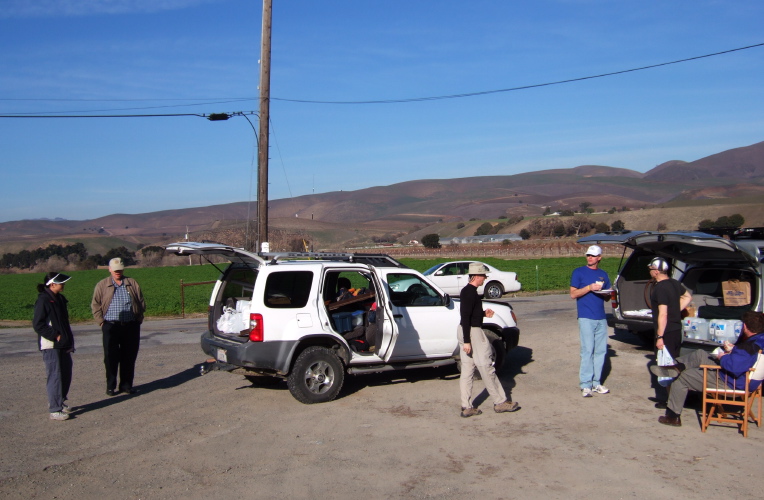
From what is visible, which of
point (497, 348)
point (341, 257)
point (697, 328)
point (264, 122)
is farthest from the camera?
point (264, 122)

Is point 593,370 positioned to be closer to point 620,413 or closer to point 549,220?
point 620,413

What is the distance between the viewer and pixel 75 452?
678 cm

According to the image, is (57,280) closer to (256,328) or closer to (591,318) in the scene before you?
(256,328)

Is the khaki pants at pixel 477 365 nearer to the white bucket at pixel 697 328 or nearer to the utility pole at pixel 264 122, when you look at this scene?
the white bucket at pixel 697 328

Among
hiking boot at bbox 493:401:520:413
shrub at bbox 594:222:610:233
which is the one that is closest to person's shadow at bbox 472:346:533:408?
hiking boot at bbox 493:401:520:413

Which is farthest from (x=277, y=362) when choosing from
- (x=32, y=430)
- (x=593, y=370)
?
(x=593, y=370)

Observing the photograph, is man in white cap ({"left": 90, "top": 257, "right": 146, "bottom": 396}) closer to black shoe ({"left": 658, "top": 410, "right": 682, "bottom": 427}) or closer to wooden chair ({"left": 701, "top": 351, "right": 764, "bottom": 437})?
black shoe ({"left": 658, "top": 410, "right": 682, "bottom": 427})

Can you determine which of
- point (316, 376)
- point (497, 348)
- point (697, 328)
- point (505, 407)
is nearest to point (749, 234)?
point (697, 328)

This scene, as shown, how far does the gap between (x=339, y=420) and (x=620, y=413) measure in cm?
315

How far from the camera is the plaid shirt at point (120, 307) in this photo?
9.05 m

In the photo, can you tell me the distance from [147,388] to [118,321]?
1.19m

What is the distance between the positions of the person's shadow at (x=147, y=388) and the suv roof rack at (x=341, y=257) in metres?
1.81

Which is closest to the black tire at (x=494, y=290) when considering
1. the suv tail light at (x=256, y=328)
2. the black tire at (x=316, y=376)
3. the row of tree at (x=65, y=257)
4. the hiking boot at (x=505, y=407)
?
the black tire at (x=316, y=376)

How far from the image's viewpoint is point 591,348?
8672 millimetres
